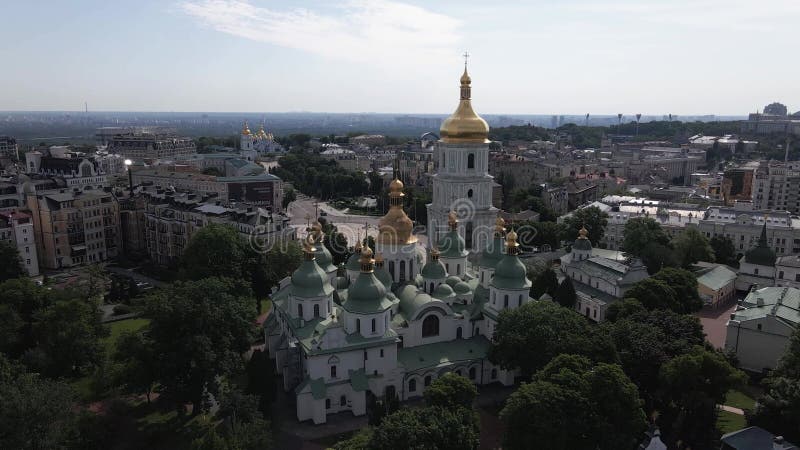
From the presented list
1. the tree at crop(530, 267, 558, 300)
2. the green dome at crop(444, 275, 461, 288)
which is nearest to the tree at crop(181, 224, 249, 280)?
the green dome at crop(444, 275, 461, 288)

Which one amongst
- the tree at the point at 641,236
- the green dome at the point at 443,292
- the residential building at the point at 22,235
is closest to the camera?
the green dome at the point at 443,292

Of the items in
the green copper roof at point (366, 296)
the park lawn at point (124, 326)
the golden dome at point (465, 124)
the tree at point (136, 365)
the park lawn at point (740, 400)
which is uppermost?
the golden dome at point (465, 124)

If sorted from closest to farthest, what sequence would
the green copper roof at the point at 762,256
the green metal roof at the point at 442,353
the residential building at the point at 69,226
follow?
the green metal roof at the point at 442,353
the green copper roof at the point at 762,256
the residential building at the point at 69,226

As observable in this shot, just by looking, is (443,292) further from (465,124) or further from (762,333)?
(762,333)

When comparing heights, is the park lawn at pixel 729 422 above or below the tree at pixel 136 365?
below

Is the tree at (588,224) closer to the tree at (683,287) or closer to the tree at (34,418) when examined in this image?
the tree at (683,287)

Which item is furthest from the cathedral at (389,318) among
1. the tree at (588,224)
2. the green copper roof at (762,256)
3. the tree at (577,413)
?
the green copper roof at (762,256)

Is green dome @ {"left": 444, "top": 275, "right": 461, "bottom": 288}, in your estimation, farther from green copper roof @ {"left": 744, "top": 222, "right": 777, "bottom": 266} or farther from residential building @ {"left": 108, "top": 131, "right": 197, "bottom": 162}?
residential building @ {"left": 108, "top": 131, "right": 197, "bottom": 162}
